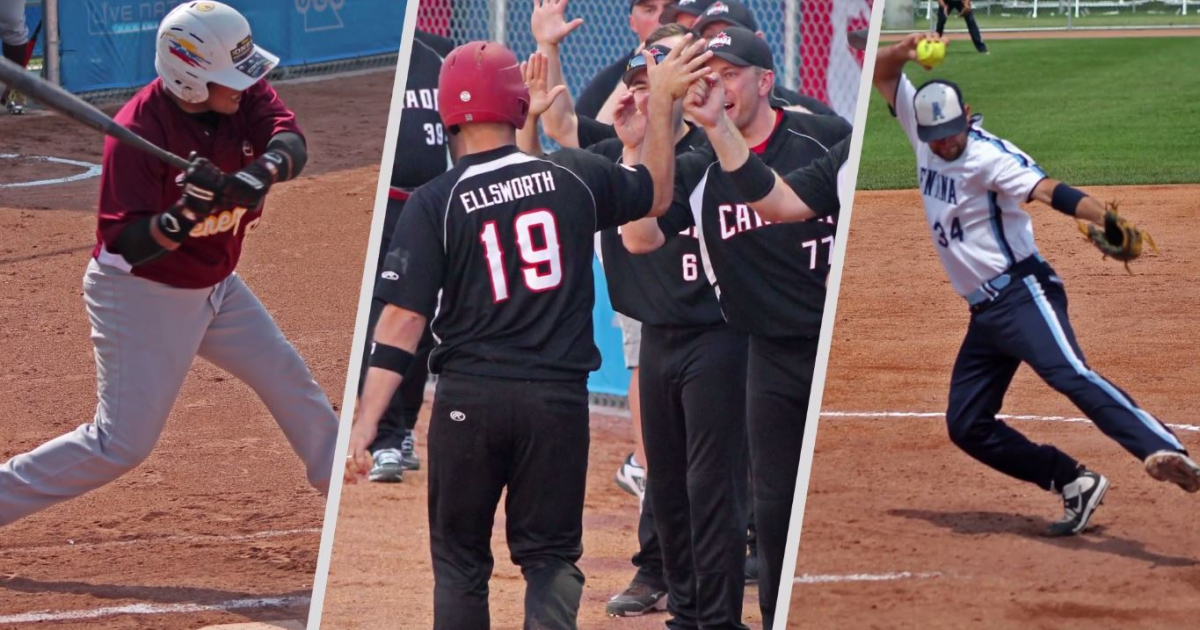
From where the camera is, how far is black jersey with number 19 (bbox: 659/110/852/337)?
3898 mm

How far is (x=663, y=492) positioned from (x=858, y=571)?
3.68ft

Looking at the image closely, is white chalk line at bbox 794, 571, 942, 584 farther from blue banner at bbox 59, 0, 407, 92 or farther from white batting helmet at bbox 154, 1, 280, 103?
blue banner at bbox 59, 0, 407, 92

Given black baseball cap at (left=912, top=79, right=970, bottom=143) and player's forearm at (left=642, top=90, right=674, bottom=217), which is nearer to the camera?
player's forearm at (left=642, top=90, right=674, bottom=217)

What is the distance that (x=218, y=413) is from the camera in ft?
21.9

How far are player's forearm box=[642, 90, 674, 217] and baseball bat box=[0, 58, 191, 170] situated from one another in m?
1.21

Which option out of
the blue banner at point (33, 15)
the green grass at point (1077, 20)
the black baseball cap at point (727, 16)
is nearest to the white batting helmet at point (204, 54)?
the black baseball cap at point (727, 16)

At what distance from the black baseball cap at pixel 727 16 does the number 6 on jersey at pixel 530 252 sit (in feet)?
3.18

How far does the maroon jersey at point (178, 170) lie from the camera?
4098 mm

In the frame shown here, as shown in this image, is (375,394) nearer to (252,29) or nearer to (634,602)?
(634,602)

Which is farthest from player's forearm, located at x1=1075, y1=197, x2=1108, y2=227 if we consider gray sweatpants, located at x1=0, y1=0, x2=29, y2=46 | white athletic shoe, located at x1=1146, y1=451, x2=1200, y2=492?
gray sweatpants, located at x1=0, y1=0, x2=29, y2=46

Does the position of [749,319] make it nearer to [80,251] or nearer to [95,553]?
[95,553]

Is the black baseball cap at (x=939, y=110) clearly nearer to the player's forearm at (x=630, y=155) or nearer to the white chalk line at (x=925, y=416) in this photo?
the player's forearm at (x=630, y=155)

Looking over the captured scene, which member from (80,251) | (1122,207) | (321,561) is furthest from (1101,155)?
(321,561)

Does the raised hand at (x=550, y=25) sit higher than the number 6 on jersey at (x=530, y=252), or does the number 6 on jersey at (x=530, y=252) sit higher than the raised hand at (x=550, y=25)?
the raised hand at (x=550, y=25)
